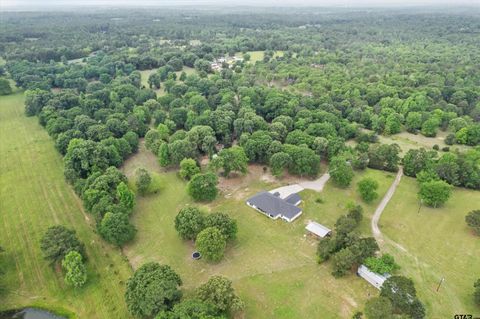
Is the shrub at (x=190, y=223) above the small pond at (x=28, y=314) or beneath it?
above

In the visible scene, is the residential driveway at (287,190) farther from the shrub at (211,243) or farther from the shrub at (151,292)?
the shrub at (151,292)

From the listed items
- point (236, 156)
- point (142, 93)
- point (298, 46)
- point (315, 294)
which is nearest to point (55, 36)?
point (142, 93)

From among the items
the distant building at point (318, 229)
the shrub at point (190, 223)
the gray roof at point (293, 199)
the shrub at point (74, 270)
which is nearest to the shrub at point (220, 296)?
the shrub at point (190, 223)

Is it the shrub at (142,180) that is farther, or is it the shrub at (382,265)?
the shrub at (142,180)

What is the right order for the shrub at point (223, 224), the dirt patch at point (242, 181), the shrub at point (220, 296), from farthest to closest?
1. the dirt patch at point (242, 181)
2. the shrub at point (223, 224)
3. the shrub at point (220, 296)

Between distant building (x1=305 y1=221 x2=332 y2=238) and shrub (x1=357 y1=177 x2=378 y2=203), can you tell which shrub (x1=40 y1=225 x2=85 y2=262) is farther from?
shrub (x1=357 y1=177 x2=378 y2=203)

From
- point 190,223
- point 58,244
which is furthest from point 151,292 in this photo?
point 58,244

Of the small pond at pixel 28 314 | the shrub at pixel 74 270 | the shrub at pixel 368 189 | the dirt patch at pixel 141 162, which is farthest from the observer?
the dirt patch at pixel 141 162

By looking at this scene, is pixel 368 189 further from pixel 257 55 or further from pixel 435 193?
pixel 257 55
